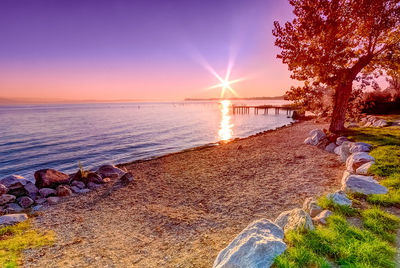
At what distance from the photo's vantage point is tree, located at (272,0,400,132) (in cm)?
1308

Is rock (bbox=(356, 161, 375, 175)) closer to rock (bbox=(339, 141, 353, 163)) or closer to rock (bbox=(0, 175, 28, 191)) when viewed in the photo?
rock (bbox=(339, 141, 353, 163))

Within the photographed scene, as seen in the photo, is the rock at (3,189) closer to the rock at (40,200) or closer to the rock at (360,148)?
the rock at (40,200)

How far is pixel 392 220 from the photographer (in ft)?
15.0

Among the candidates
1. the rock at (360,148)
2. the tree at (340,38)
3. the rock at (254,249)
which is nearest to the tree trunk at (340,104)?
the tree at (340,38)

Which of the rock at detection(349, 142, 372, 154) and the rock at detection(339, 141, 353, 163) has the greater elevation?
the rock at detection(349, 142, 372, 154)

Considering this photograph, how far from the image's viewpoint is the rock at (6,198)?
32.3 feet

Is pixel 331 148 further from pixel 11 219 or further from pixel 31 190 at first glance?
pixel 31 190

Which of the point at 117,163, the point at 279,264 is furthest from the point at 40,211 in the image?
the point at 279,264

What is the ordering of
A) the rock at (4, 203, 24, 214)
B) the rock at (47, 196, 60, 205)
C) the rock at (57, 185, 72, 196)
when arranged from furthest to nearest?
the rock at (57, 185, 72, 196), the rock at (47, 196, 60, 205), the rock at (4, 203, 24, 214)

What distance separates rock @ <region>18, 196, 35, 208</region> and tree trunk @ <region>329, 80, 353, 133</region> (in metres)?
21.3

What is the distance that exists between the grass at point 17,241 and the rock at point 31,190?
3440 millimetres

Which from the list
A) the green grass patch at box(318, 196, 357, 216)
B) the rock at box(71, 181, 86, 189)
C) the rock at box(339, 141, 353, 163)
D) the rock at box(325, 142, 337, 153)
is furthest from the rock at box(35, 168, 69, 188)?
the rock at box(325, 142, 337, 153)

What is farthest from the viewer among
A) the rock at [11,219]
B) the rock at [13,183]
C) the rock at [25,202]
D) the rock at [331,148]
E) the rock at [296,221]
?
the rock at [331,148]

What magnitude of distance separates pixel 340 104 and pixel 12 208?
2213 centimetres
